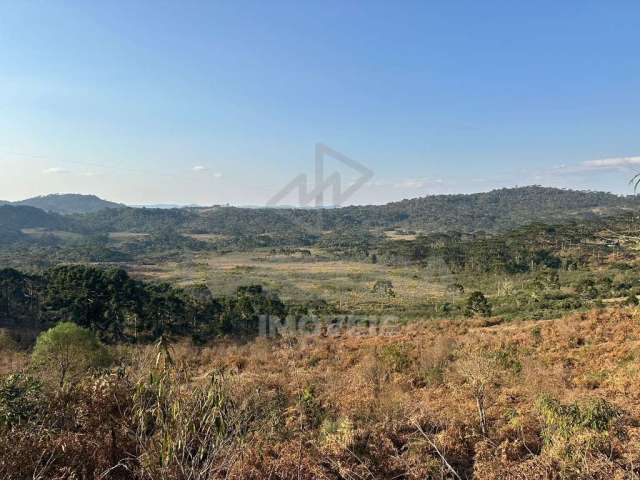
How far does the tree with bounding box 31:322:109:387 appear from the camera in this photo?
11.6m

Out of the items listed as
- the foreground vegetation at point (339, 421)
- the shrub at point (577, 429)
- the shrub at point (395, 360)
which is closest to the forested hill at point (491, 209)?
the shrub at point (395, 360)

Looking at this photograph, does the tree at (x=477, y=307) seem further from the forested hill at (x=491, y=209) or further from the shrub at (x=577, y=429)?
the forested hill at (x=491, y=209)

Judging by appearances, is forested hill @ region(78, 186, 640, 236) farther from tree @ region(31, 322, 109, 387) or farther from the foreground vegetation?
the foreground vegetation

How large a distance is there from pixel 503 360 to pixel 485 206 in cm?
18271

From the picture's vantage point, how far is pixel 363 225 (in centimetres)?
16225

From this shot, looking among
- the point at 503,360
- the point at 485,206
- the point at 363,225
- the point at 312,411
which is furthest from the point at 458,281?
the point at 485,206

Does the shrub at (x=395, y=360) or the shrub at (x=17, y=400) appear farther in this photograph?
the shrub at (x=395, y=360)

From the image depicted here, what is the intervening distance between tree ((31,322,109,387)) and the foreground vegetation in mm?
229

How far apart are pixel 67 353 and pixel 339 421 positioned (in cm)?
920

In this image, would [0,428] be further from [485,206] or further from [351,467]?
[485,206]

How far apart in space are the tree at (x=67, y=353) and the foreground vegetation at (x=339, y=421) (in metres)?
0.23

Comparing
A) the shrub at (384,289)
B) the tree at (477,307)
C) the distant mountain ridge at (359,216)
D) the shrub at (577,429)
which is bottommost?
the shrub at (384,289)

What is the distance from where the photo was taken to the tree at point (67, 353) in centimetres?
1159

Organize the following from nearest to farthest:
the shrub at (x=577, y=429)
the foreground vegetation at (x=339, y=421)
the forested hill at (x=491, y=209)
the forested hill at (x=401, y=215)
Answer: the foreground vegetation at (x=339, y=421)
the shrub at (x=577, y=429)
the forested hill at (x=491, y=209)
the forested hill at (x=401, y=215)
